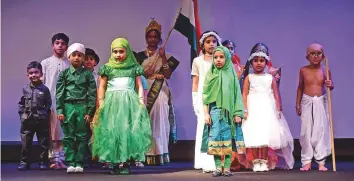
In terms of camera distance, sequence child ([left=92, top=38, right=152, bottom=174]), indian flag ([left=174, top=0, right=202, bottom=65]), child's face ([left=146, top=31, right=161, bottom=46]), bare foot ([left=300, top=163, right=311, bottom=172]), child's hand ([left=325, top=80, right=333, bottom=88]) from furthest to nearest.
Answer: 1. indian flag ([left=174, top=0, right=202, bottom=65])
2. child's face ([left=146, top=31, right=161, bottom=46])
3. child's hand ([left=325, top=80, right=333, bottom=88])
4. bare foot ([left=300, top=163, right=311, bottom=172])
5. child ([left=92, top=38, right=152, bottom=174])

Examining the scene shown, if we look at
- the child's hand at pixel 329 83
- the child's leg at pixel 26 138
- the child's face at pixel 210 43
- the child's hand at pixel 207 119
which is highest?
the child's face at pixel 210 43

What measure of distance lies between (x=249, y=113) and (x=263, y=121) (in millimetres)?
167

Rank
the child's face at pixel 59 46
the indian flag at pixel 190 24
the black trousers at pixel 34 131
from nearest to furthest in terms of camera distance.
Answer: the black trousers at pixel 34 131 → the child's face at pixel 59 46 → the indian flag at pixel 190 24

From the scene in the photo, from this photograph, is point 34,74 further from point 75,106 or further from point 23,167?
point 23,167

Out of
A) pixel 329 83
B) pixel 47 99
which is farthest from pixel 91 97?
pixel 329 83

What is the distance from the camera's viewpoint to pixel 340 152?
311 inches

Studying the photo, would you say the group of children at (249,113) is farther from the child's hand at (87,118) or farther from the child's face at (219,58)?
the child's hand at (87,118)

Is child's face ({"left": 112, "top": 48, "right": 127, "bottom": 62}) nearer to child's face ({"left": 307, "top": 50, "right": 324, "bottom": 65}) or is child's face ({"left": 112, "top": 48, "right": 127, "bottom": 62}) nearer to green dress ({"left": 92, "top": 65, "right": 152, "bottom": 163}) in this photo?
green dress ({"left": 92, "top": 65, "right": 152, "bottom": 163})

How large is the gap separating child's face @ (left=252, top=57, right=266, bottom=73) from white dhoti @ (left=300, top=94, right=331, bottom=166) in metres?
0.61

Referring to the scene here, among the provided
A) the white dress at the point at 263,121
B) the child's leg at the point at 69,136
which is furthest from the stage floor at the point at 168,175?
the white dress at the point at 263,121

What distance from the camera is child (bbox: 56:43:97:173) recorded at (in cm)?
639

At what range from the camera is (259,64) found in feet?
21.8

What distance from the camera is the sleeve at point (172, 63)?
7513mm

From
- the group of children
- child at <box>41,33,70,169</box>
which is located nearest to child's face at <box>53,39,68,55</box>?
child at <box>41,33,70,169</box>
